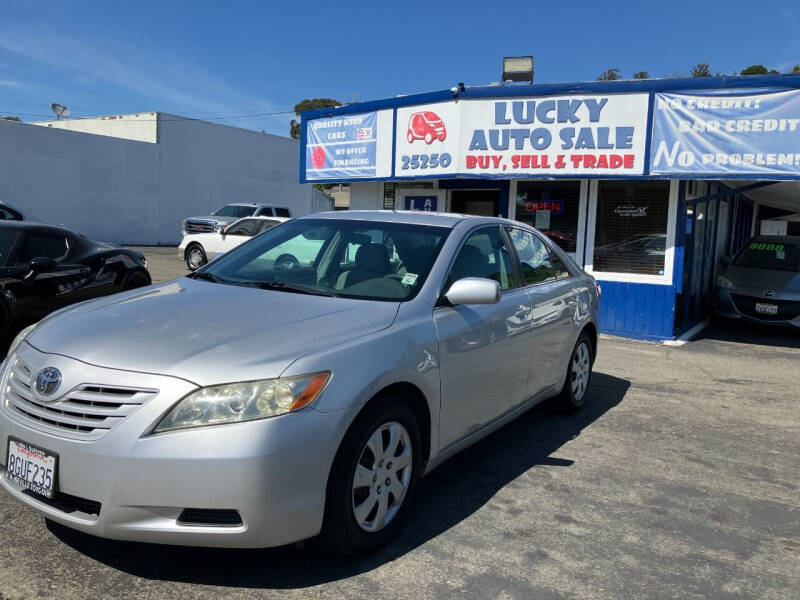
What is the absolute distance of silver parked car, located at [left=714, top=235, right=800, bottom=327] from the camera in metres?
10.4

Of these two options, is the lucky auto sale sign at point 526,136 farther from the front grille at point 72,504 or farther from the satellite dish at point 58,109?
the satellite dish at point 58,109

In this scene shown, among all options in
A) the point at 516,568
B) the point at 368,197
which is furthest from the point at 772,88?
the point at 516,568

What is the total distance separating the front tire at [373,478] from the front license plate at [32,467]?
1101mm

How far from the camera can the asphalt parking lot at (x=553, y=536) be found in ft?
9.68

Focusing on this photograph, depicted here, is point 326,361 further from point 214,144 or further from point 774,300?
point 214,144

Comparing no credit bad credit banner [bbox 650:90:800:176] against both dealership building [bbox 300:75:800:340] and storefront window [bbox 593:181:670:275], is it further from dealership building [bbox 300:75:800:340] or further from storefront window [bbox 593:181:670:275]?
storefront window [bbox 593:181:670:275]

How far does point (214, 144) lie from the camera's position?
31266 millimetres

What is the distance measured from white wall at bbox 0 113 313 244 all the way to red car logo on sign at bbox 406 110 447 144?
17868mm

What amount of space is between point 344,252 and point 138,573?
6.90 ft

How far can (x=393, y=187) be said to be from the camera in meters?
12.9

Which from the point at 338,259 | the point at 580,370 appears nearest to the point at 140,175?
the point at 580,370

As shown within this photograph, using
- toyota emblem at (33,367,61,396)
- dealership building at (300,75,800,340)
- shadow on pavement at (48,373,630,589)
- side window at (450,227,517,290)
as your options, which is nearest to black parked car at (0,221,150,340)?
shadow on pavement at (48,373,630,589)

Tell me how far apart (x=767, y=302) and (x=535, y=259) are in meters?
7.06

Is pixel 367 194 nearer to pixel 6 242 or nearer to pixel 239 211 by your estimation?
pixel 6 242
